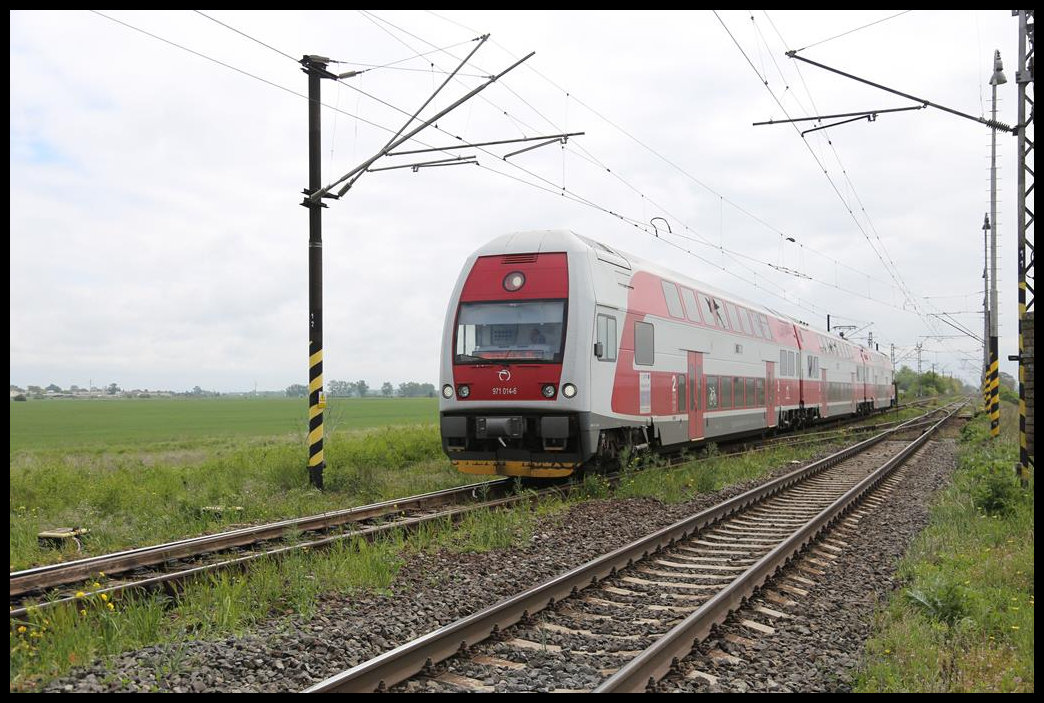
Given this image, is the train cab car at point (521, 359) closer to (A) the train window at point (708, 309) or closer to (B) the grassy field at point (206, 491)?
(B) the grassy field at point (206, 491)

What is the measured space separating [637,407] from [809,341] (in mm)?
15910

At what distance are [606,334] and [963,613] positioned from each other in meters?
7.30

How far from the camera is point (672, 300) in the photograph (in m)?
16.2

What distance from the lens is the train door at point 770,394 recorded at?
22750 millimetres

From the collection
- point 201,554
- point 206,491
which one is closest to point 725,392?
point 206,491

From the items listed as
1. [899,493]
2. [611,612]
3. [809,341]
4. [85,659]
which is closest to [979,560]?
[611,612]

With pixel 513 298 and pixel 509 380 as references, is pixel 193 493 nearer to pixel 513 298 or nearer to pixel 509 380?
pixel 509 380

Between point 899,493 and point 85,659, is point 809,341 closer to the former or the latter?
point 899,493

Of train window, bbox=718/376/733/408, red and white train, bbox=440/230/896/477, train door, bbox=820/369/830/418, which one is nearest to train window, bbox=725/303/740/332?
train window, bbox=718/376/733/408

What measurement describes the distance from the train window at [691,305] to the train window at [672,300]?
34cm

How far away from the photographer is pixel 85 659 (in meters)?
5.39

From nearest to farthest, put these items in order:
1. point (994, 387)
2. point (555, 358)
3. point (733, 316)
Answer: point (555, 358), point (733, 316), point (994, 387)

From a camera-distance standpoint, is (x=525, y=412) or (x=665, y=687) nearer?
(x=665, y=687)

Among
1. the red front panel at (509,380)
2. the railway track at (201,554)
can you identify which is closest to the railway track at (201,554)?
the railway track at (201,554)
